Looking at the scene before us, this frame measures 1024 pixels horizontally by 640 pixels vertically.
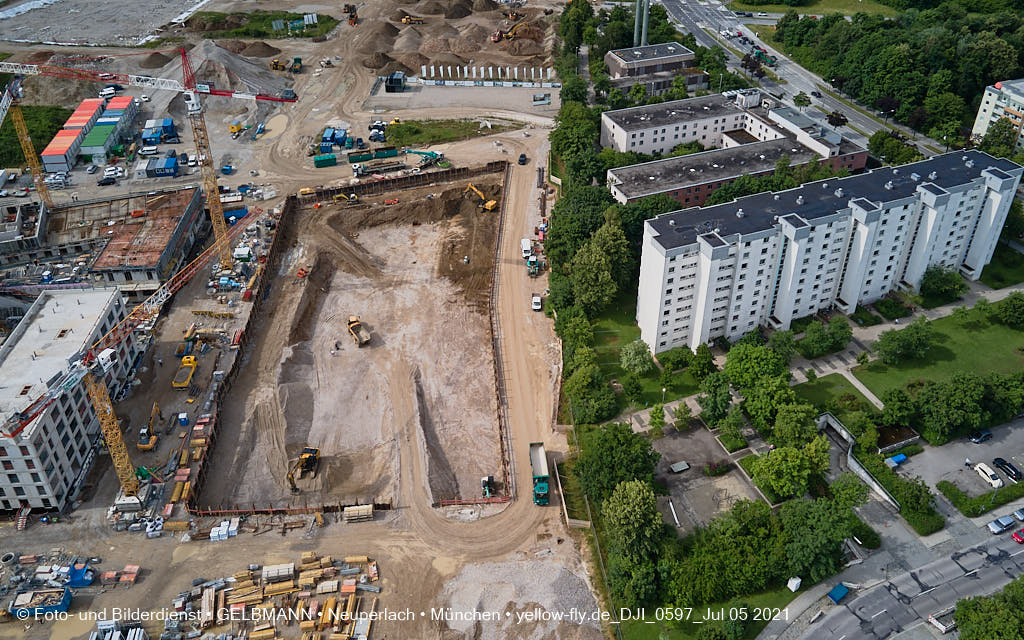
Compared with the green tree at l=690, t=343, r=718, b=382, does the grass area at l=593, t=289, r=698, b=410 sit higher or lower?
lower

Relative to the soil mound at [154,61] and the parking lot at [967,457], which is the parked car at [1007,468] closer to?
the parking lot at [967,457]

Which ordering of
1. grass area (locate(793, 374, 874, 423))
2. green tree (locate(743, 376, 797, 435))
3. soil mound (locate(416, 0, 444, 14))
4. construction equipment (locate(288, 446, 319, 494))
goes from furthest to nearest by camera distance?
1. soil mound (locate(416, 0, 444, 14))
2. grass area (locate(793, 374, 874, 423))
3. construction equipment (locate(288, 446, 319, 494))
4. green tree (locate(743, 376, 797, 435))

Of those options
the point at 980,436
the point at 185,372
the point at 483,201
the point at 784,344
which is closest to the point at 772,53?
the point at 483,201

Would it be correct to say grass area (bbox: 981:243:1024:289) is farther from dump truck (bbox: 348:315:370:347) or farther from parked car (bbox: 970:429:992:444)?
dump truck (bbox: 348:315:370:347)

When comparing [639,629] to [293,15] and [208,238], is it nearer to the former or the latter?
[208,238]

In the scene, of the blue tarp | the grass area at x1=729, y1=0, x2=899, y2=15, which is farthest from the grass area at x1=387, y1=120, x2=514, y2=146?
the blue tarp

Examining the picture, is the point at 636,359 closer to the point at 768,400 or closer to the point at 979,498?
the point at 768,400

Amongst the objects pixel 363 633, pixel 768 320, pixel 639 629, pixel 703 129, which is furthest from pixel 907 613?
pixel 703 129
